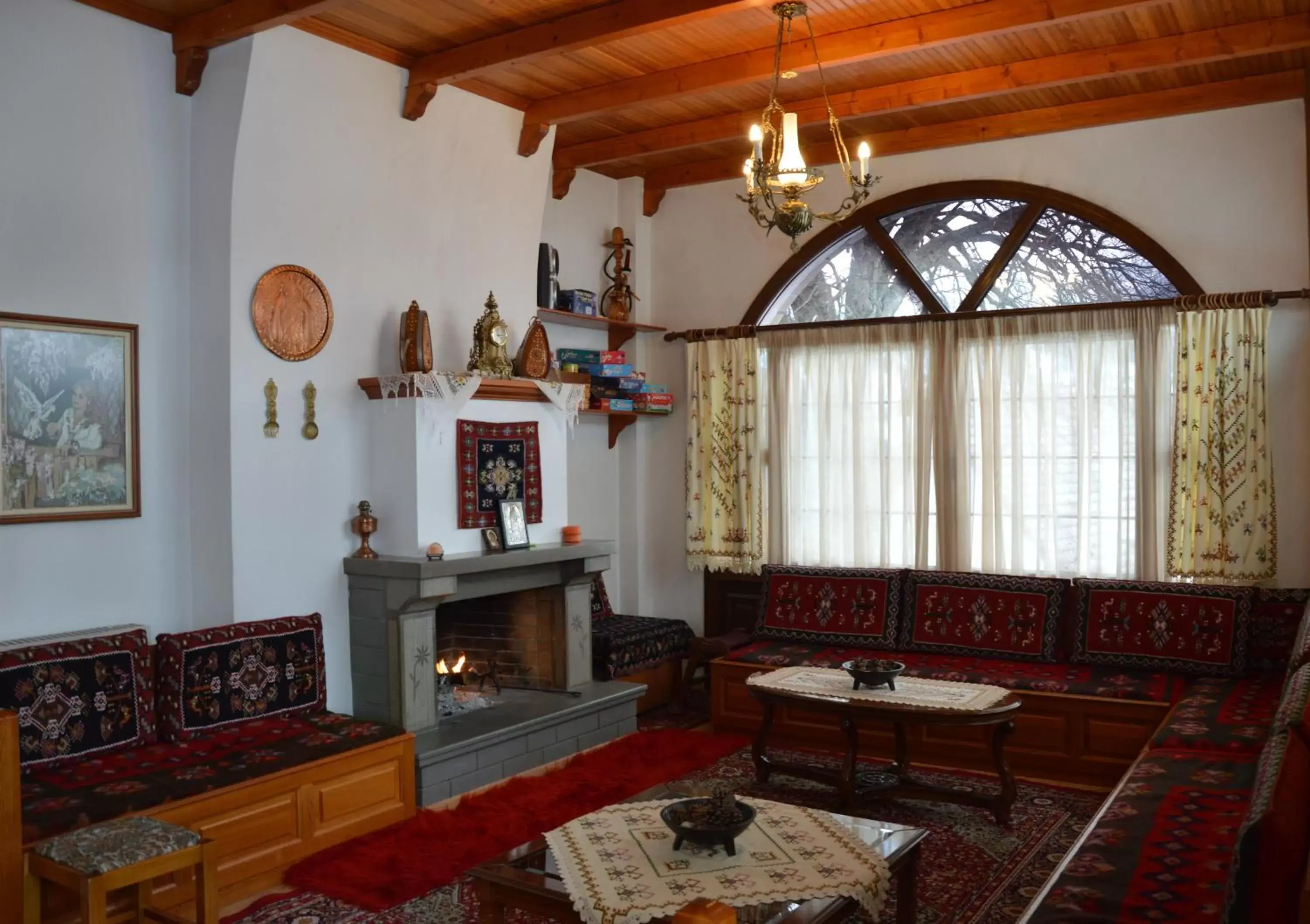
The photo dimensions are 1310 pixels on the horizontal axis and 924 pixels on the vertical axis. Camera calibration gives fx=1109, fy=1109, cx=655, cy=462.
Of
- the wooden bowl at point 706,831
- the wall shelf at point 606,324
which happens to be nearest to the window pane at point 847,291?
the wall shelf at point 606,324

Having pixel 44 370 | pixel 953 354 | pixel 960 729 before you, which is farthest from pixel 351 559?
pixel 953 354

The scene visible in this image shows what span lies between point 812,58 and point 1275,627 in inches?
128

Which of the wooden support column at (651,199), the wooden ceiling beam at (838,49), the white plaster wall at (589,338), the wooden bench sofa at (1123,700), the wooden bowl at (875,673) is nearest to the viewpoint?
the wooden bench sofa at (1123,700)

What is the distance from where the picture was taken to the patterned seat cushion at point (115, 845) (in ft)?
9.73

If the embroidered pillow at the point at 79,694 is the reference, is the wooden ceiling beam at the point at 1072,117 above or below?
above

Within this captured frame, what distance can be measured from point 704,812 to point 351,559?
2.34 meters

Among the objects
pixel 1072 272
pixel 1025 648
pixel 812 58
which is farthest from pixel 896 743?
pixel 812 58

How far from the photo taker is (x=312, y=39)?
14.9ft

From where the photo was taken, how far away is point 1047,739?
4.96 metres

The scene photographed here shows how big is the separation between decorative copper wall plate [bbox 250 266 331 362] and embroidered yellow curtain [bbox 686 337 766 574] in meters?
2.55

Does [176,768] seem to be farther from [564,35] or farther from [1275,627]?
[1275,627]

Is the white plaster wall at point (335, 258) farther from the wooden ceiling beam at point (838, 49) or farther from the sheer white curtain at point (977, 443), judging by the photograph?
the sheer white curtain at point (977, 443)

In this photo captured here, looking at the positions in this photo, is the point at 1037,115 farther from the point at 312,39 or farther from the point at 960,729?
the point at 312,39

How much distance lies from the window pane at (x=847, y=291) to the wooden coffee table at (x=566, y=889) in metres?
3.58
